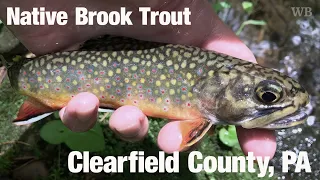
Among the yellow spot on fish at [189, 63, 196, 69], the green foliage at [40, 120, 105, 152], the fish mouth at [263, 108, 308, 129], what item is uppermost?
the yellow spot on fish at [189, 63, 196, 69]

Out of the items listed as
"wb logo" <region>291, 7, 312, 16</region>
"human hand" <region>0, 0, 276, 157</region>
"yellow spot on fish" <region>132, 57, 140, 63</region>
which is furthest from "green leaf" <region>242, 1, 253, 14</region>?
"yellow spot on fish" <region>132, 57, 140, 63</region>

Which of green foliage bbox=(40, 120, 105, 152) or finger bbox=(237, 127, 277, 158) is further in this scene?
green foliage bbox=(40, 120, 105, 152)

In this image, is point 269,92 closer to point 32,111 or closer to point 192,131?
point 192,131

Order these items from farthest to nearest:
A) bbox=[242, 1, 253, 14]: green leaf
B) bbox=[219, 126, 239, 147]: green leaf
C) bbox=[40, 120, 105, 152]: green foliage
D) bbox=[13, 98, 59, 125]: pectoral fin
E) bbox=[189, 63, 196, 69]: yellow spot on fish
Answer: bbox=[242, 1, 253, 14]: green leaf → bbox=[219, 126, 239, 147]: green leaf → bbox=[40, 120, 105, 152]: green foliage → bbox=[13, 98, 59, 125]: pectoral fin → bbox=[189, 63, 196, 69]: yellow spot on fish

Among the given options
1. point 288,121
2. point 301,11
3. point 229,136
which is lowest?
point 229,136

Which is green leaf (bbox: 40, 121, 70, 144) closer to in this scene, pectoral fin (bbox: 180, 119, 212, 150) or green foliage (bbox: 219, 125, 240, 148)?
pectoral fin (bbox: 180, 119, 212, 150)

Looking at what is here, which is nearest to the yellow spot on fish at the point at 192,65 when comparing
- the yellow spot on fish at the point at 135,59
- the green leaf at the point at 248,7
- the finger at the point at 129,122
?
the yellow spot on fish at the point at 135,59

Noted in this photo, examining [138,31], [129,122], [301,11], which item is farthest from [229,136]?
[301,11]
